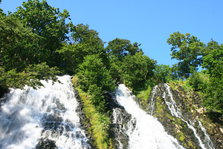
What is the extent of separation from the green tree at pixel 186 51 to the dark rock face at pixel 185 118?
14779 millimetres

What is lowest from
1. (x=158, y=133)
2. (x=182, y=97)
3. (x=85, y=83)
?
(x=158, y=133)

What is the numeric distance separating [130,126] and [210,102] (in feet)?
31.7

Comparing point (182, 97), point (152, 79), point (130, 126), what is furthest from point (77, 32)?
point (130, 126)

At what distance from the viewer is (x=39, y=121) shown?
1421 cm

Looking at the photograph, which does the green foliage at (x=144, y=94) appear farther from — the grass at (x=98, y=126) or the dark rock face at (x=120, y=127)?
the grass at (x=98, y=126)

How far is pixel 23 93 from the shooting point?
55.0 feet

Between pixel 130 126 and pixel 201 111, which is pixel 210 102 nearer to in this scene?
pixel 201 111

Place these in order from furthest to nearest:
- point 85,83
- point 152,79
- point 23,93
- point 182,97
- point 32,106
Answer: point 152,79 < point 182,97 < point 85,83 < point 23,93 < point 32,106

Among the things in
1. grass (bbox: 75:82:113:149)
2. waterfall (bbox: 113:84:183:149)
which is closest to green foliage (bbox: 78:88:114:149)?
grass (bbox: 75:82:113:149)

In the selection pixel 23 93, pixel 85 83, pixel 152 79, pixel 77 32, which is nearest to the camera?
pixel 23 93

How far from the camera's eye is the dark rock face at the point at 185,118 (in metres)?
18.0

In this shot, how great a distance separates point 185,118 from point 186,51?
2212cm

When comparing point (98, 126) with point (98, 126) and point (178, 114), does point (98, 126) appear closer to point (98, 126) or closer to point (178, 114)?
point (98, 126)

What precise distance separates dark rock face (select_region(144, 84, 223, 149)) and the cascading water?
8697 millimetres
